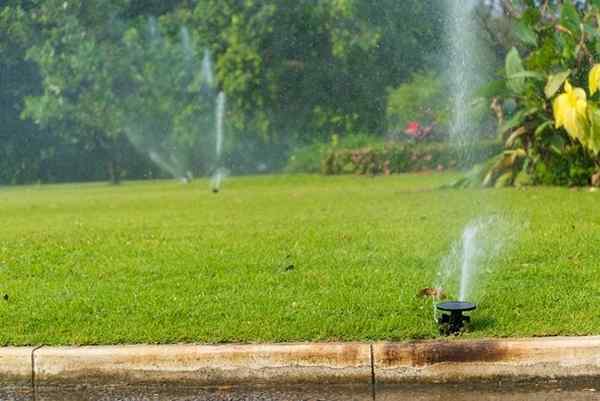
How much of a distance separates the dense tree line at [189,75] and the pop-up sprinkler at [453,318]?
67.6 feet

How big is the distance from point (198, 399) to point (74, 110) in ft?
77.1

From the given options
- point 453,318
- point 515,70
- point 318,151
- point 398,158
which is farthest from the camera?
point 318,151

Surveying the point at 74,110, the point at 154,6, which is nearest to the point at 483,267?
the point at 74,110

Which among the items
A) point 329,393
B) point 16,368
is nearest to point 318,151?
point 16,368

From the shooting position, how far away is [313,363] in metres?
3.94

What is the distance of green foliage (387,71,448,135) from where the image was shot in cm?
2391

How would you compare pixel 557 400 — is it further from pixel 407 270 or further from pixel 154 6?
pixel 154 6

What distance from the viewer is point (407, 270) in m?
5.64

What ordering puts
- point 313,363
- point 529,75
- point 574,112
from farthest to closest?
point 529,75, point 574,112, point 313,363

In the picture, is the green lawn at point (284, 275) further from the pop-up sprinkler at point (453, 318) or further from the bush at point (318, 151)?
the bush at point (318, 151)

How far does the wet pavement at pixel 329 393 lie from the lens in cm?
372

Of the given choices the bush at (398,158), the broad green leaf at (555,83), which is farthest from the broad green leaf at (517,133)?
the bush at (398,158)

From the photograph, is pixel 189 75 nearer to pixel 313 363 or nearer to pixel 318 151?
pixel 318 151

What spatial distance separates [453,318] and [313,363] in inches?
27.0
